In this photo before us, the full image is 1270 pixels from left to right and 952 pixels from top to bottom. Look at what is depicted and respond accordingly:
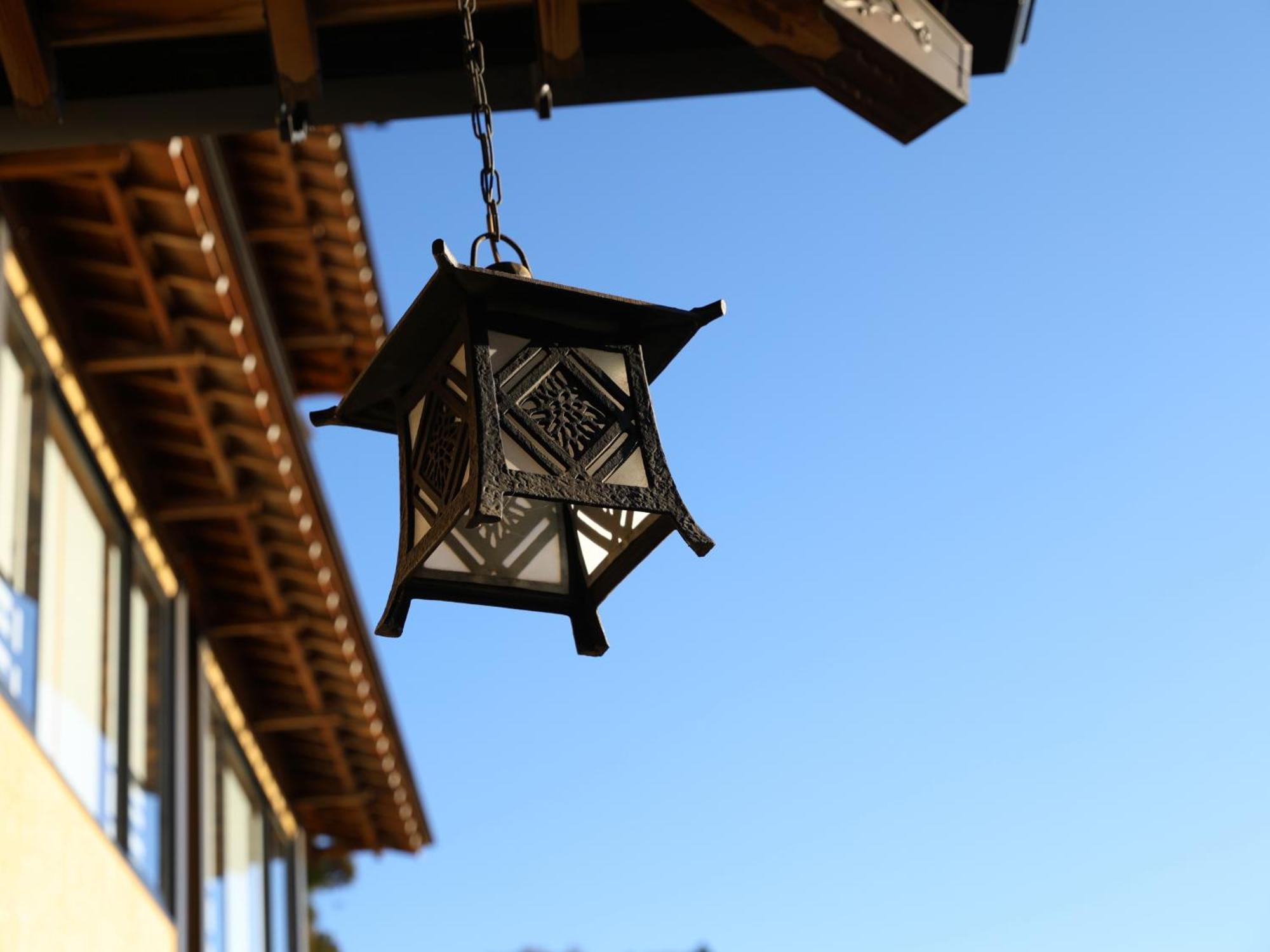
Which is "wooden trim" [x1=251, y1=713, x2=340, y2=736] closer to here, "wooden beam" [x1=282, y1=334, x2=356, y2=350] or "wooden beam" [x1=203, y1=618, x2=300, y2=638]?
"wooden beam" [x1=203, y1=618, x2=300, y2=638]

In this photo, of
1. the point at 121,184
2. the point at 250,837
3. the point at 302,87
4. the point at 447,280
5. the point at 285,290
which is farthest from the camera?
the point at 285,290

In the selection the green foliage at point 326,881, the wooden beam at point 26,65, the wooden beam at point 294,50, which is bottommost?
the wooden beam at point 294,50

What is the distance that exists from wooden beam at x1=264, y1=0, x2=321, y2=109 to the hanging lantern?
3.97 feet

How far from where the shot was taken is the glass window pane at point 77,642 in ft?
26.8

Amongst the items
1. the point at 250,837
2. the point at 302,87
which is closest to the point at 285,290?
the point at 250,837

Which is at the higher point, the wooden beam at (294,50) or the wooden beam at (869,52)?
the wooden beam at (294,50)

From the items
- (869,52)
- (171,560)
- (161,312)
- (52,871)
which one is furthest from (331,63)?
(171,560)

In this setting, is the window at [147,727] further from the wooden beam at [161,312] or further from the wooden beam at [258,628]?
the wooden beam at [258,628]

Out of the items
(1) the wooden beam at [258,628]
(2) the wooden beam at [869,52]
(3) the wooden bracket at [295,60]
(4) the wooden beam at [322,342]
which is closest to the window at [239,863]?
(1) the wooden beam at [258,628]

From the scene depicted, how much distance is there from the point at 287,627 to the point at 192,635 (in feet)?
2.20

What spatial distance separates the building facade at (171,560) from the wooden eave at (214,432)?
0.02 meters

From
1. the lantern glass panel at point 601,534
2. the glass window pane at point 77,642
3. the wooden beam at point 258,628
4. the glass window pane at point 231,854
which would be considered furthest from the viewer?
the wooden beam at point 258,628

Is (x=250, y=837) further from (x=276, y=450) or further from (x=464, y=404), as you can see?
(x=464, y=404)

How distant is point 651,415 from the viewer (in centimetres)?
325
